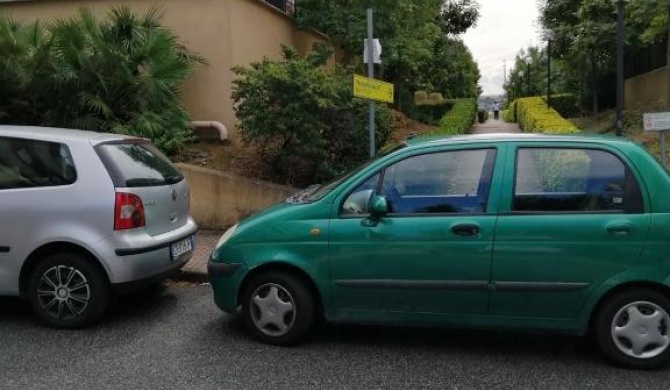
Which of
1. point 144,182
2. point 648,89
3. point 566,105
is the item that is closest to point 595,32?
point 648,89

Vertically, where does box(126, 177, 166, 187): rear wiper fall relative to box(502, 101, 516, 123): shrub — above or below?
below

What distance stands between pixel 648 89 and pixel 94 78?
56.1 feet

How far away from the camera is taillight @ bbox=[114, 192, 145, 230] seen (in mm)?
4992

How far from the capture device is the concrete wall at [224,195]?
8812 mm

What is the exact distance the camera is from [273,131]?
29.0ft

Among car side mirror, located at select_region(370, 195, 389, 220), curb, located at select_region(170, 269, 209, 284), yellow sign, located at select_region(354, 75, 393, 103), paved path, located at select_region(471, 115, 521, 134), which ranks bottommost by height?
curb, located at select_region(170, 269, 209, 284)

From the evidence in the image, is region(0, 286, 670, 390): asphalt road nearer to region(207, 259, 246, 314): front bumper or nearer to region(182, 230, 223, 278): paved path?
region(207, 259, 246, 314): front bumper

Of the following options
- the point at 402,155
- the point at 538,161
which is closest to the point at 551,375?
the point at 538,161

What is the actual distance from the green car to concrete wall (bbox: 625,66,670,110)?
48.0ft

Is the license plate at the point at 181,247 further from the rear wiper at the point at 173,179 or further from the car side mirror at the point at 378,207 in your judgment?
the car side mirror at the point at 378,207

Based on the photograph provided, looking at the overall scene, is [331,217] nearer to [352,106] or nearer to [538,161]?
[538,161]

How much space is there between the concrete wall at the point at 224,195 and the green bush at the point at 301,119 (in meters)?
0.54

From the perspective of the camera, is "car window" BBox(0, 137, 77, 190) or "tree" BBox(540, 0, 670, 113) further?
"tree" BBox(540, 0, 670, 113)

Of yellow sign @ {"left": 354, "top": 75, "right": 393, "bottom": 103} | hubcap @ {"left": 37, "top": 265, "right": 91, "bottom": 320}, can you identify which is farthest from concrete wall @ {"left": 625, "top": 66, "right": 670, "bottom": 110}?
hubcap @ {"left": 37, "top": 265, "right": 91, "bottom": 320}
